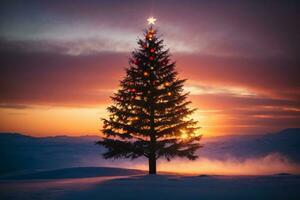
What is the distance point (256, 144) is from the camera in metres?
109

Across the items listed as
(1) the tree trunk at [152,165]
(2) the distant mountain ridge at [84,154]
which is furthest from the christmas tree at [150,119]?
(2) the distant mountain ridge at [84,154]

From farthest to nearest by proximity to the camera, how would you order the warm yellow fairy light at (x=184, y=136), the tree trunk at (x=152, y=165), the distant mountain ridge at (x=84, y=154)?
1. the distant mountain ridge at (x=84, y=154)
2. the warm yellow fairy light at (x=184, y=136)
3. the tree trunk at (x=152, y=165)

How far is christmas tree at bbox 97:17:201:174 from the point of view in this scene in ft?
79.2

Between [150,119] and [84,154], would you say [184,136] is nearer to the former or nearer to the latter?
[150,119]

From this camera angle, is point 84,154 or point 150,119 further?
point 84,154

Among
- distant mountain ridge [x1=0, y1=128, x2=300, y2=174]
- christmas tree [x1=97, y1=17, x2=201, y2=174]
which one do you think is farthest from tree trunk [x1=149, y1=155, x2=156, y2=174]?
distant mountain ridge [x1=0, y1=128, x2=300, y2=174]

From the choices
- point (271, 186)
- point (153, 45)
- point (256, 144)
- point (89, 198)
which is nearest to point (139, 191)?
point (89, 198)

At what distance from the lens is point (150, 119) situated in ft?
79.8

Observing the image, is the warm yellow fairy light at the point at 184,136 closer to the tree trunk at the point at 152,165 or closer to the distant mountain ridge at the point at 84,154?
the tree trunk at the point at 152,165

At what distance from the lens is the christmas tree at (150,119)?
24141 mm

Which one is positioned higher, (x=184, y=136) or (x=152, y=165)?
(x=184, y=136)

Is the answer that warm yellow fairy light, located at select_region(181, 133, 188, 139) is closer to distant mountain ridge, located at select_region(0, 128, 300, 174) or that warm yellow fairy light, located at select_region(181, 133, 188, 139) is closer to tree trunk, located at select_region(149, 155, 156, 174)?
tree trunk, located at select_region(149, 155, 156, 174)

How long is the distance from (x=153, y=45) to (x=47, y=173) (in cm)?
1410

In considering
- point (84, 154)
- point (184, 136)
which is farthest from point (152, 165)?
point (84, 154)
